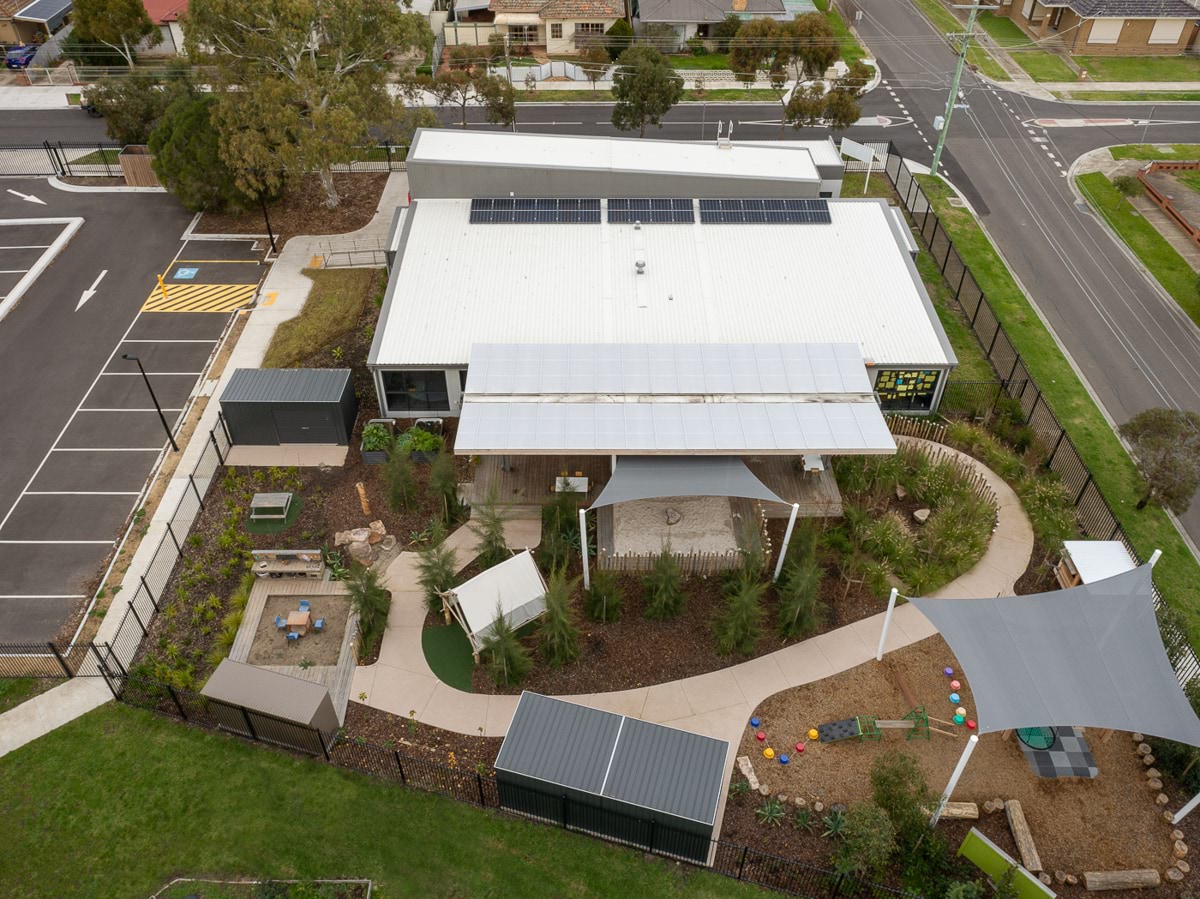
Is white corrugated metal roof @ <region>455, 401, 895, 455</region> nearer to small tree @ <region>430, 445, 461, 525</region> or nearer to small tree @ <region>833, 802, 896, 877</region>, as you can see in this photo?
small tree @ <region>430, 445, 461, 525</region>

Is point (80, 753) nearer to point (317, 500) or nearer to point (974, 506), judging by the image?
point (317, 500)

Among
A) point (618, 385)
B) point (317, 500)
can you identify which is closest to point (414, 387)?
point (317, 500)

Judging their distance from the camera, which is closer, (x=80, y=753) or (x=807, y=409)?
(x=80, y=753)

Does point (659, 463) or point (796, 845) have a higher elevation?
point (659, 463)

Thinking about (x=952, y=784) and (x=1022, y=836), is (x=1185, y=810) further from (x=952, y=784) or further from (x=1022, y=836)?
(x=952, y=784)

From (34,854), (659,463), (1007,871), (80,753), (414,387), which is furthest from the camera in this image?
(414,387)

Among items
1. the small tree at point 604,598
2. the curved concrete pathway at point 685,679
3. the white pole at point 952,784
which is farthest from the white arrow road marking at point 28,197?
the white pole at point 952,784

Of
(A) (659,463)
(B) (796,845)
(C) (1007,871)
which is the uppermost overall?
(A) (659,463)
